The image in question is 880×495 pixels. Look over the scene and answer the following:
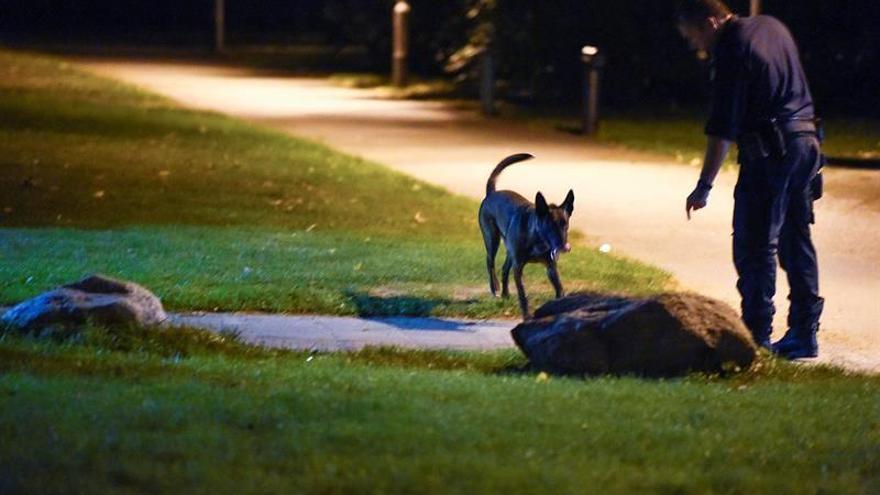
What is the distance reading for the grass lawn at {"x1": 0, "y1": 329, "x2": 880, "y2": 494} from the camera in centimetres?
592

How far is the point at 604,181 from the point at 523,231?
29.8 ft

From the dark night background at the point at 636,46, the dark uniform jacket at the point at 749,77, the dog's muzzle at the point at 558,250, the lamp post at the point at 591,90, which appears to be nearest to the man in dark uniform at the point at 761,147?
the dark uniform jacket at the point at 749,77

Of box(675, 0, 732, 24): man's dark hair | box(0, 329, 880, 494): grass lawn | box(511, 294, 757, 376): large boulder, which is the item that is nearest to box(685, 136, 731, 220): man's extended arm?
box(675, 0, 732, 24): man's dark hair

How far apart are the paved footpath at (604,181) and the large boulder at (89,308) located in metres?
3.85

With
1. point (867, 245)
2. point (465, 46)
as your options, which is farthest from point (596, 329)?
point (465, 46)

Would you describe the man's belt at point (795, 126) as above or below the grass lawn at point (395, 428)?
above

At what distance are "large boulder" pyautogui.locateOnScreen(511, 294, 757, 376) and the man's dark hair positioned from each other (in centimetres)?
165

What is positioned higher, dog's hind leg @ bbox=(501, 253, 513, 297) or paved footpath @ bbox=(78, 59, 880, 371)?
dog's hind leg @ bbox=(501, 253, 513, 297)

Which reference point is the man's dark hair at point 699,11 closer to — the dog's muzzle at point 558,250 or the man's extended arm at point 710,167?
the man's extended arm at point 710,167

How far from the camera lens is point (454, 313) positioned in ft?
34.7

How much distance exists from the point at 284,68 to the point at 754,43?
33.7 meters

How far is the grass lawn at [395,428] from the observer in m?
5.92

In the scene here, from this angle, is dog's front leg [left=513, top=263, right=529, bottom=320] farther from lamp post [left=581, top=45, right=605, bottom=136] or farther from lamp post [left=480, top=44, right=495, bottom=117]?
lamp post [left=480, top=44, right=495, bottom=117]

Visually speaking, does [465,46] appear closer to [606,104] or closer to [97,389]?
[606,104]
